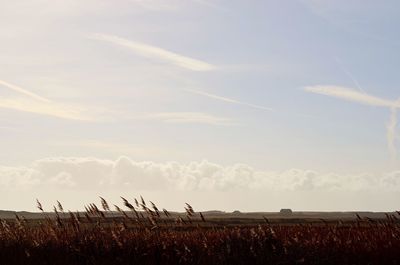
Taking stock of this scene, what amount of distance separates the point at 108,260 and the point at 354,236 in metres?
5.88

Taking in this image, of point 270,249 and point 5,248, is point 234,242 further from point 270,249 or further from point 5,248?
point 5,248

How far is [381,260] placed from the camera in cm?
1298

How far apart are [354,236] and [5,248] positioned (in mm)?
8395

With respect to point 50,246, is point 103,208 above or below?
above

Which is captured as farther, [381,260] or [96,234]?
[96,234]

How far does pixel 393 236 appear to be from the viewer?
14164 millimetres

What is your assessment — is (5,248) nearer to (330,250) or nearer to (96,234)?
(96,234)

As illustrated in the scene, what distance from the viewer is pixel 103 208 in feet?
47.5

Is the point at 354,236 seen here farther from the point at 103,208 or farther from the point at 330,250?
the point at 103,208

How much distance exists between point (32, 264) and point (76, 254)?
97cm

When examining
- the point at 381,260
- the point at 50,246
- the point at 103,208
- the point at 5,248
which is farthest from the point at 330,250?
the point at 5,248

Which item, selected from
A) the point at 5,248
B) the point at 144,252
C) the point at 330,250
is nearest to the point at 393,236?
the point at 330,250

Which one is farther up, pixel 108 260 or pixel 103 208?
pixel 103 208

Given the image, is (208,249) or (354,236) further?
(354,236)
